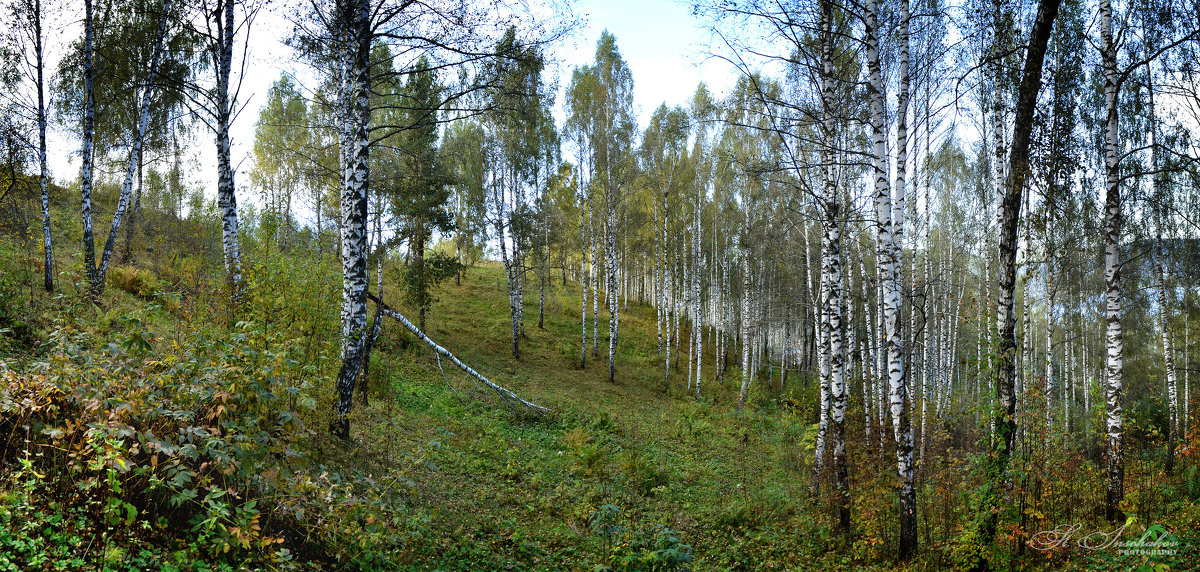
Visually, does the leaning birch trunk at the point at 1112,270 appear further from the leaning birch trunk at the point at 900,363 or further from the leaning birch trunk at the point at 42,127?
the leaning birch trunk at the point at 42,127

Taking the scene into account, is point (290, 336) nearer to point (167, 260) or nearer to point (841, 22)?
point (841, 22)

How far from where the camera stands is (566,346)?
20.7 meters

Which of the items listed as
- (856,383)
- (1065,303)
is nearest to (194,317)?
(856,383)

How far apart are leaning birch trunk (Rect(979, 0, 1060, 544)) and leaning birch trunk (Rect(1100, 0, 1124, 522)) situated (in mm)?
2511

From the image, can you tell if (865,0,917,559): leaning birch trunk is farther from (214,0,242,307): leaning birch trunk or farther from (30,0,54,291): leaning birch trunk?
(30,0,54,291): leaning birch trunk

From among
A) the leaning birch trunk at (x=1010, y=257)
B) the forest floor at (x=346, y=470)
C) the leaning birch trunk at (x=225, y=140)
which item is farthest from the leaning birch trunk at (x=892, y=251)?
the leaning birch trunk at (x=225, y=140)

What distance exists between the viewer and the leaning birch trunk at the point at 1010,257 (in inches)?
215

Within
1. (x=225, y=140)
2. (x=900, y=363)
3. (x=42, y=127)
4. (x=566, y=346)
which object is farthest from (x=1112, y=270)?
(x=42, y=127)

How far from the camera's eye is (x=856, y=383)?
20.9 m

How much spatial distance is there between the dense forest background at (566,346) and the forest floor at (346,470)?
5 cm

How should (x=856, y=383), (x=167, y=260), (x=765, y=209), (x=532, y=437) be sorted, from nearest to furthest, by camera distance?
(x=532, y=437), (x=167, y=260), (x=765, y=209), (x=856, y=383)

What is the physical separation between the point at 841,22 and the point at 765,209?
11747 mm

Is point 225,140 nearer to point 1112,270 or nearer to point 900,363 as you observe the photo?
point 900,363

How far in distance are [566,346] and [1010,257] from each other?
52.9 ft
